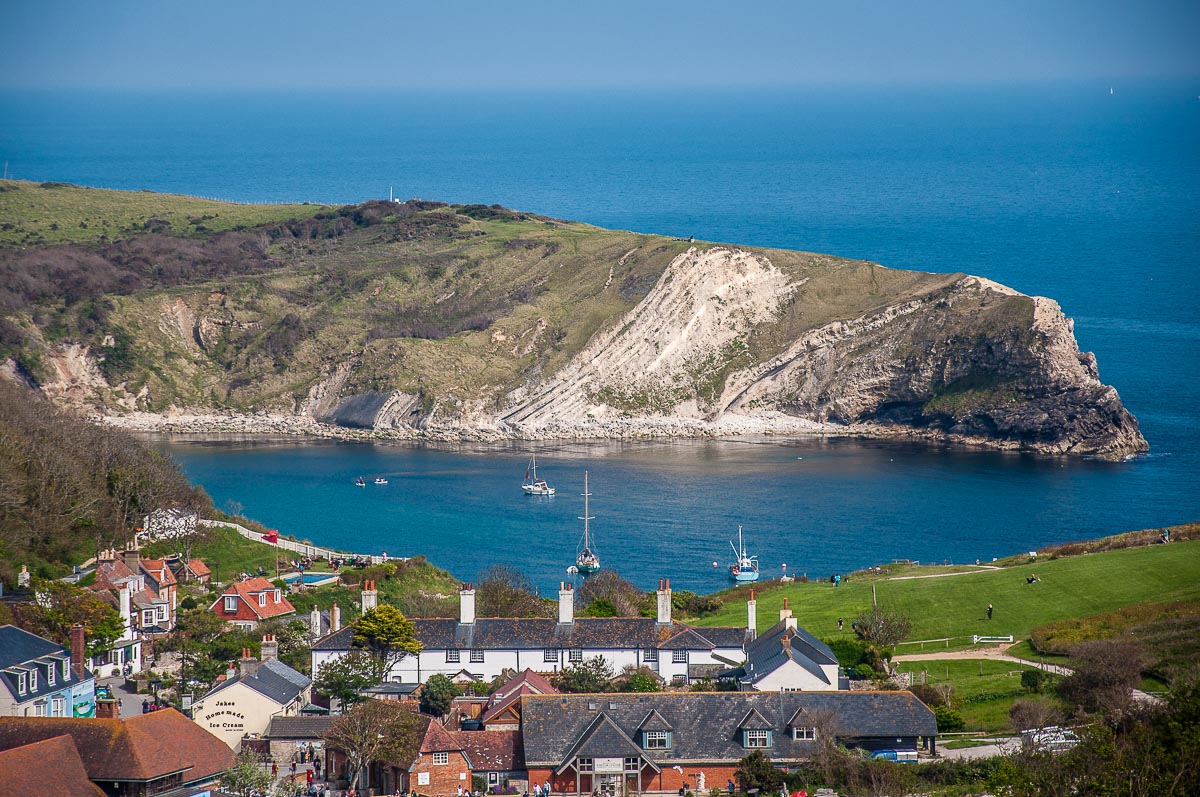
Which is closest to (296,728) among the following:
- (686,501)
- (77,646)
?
(77,646)

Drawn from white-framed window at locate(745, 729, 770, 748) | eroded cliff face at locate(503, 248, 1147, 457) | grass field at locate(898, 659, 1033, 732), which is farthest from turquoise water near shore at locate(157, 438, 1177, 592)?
white-framed window at locate(745, 729, 770, 748)

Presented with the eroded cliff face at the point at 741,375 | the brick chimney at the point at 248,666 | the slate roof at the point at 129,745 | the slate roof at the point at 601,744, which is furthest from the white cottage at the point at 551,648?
the eroded cliff face at the point at 741,375

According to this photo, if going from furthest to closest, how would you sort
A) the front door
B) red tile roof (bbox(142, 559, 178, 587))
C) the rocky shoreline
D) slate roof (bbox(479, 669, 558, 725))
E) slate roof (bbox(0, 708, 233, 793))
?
the rocky shoreline, red tile roof (bbox(142, 559, 178, 587)), slate roof (bbox(479, 669, 558, 725)), the front door, slate roof (bbox(0, 708, 233, 793))

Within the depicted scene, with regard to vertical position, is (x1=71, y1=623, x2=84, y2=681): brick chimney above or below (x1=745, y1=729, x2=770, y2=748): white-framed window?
above

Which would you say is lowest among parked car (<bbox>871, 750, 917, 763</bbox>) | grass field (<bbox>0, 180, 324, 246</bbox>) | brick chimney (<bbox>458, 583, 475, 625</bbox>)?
parked car (<bbox>871, 750, 917, 763</bbox>)

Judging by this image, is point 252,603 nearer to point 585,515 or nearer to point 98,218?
point 585,515

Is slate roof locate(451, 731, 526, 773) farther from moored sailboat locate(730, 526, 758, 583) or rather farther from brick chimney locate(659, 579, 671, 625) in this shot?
moored sailboat locate(730, 526, 758, 583)

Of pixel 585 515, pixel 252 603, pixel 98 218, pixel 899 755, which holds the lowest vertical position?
pixel 899 755
